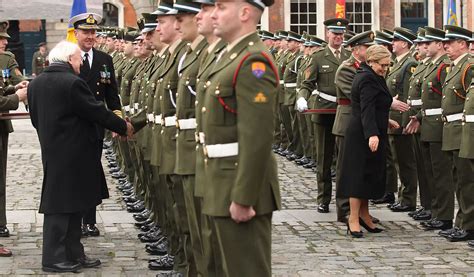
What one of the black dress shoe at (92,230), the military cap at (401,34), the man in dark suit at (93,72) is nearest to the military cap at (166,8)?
the man in dark suit at (93,72)

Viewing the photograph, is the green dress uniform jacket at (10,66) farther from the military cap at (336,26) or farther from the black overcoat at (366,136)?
the military cap at (336,26)

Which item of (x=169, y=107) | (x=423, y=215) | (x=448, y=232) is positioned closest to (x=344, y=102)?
(x=423, y=215)

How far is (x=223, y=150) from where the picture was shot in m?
6.24

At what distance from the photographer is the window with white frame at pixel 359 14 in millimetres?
38469

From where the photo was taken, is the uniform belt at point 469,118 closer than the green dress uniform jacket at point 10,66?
Yes

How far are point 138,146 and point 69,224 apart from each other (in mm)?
1802

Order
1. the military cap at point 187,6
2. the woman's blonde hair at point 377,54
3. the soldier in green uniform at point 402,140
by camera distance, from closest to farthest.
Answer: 1. the military cap at point 187,6
2. the woman's blonde hair at point 377,54
3. the soldier in green uniform at point 402,140

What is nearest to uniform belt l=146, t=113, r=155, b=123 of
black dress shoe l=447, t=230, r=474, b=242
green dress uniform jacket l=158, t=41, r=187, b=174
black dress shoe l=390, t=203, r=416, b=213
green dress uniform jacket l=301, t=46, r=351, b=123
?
green dress uniform jacket l=158, t=41, r=187, b=174

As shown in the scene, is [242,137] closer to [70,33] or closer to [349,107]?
[349,107]

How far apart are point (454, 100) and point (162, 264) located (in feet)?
11.5

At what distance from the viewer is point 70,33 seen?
527 inches

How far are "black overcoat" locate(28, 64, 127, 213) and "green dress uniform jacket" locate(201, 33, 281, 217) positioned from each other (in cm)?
277

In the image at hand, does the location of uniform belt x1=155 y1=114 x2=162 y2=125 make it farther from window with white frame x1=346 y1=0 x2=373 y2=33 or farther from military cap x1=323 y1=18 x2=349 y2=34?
window with white frame x1=346 y1=0 x2=373 y2=33

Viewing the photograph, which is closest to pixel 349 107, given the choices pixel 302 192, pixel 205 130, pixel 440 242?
pixel 440 242
